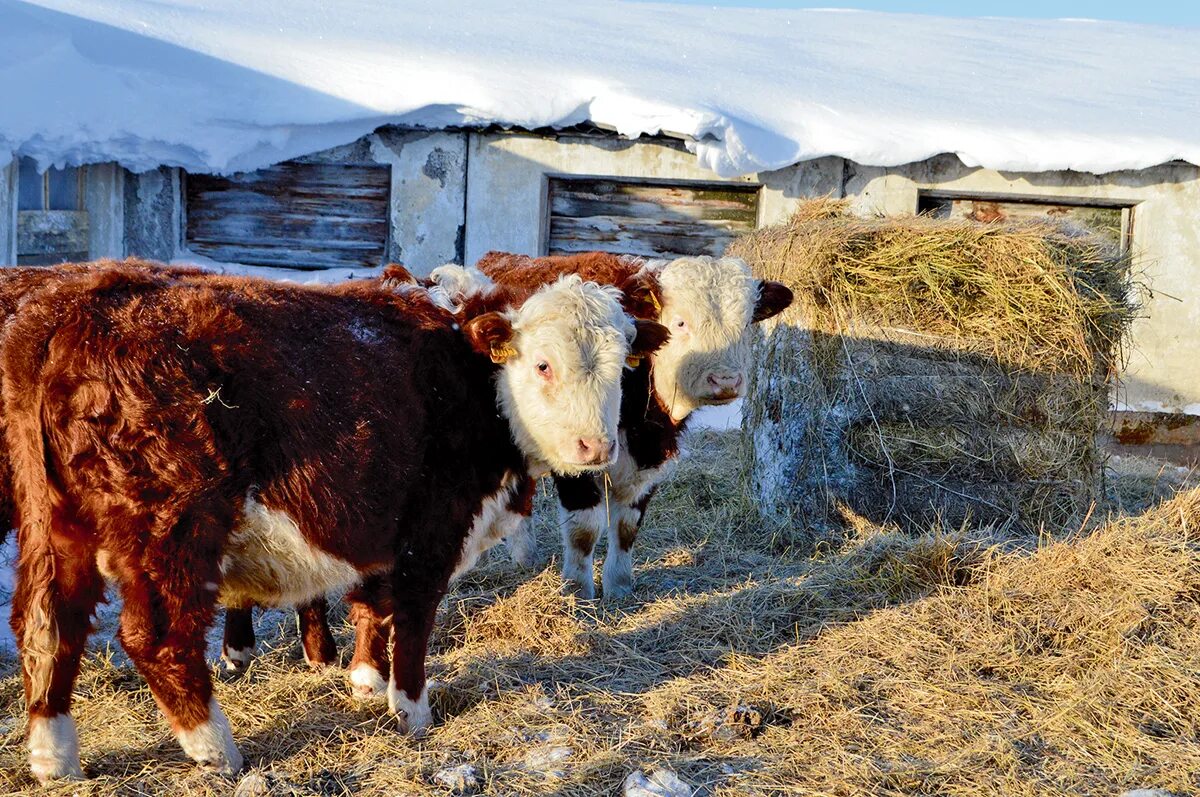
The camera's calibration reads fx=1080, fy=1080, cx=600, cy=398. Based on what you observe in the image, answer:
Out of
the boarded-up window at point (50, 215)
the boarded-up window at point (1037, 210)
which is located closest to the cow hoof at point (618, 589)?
the boarded-up window at point (1037, 210)

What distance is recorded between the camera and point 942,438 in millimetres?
6715

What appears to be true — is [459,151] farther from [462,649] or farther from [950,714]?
[950,714]

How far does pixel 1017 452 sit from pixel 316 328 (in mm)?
4713

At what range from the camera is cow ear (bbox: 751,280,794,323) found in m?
5.95

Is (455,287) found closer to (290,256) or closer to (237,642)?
(237,642)

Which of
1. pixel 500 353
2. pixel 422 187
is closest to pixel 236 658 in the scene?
pixel 500 353

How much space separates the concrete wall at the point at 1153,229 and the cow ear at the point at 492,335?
22.3 ft

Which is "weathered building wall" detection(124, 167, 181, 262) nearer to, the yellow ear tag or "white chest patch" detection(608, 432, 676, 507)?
"white chest patch" detection(608, 432, 676, 507)

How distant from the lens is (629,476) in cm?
579

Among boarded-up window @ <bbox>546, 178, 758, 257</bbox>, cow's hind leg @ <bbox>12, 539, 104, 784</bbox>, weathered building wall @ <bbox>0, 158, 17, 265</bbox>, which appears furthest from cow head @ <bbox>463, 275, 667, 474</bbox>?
weathered building wall @ <bbox>0, 158, 17, 265</bbox>

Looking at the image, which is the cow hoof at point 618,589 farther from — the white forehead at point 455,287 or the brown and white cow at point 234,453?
the white forehead at point 455,287

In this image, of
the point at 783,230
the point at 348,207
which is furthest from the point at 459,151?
the point at 783,230

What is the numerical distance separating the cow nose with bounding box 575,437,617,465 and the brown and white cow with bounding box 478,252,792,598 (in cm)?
149

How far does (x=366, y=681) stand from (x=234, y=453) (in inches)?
46.2
